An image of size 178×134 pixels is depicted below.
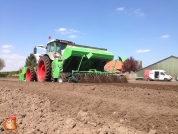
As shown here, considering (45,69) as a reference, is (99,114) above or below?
below

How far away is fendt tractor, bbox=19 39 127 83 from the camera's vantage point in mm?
9383

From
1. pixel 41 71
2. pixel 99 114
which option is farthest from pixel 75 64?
pixel 99 114

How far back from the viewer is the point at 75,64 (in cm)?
1032

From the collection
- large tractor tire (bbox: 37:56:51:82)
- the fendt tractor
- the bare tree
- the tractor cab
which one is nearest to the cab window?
the fendt tractor

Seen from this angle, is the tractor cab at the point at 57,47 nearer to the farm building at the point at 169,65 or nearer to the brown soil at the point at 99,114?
the brown soil at the point at 99,114

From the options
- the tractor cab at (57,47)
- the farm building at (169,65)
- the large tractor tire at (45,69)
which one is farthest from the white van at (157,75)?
the large tractor tire at (45,69)

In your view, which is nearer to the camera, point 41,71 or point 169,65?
point 41,71

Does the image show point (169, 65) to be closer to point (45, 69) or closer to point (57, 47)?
point (57, 47)

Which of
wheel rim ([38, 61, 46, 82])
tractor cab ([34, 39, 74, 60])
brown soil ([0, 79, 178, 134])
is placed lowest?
brown soil ([0, 79, 178, 134])

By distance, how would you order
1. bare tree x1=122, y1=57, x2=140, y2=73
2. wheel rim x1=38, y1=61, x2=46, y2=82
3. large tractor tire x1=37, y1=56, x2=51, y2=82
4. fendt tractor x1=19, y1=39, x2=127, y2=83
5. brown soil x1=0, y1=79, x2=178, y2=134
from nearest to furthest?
brown soil x1=0, y1=79, x2=178, y2=134 < fendt tractor x1=19, y1=39, x2=127, y2=83 < large tractor tire x1=37, y1=56, x2=51, y2=82 < wheel rim x1=38, y1=61, x2=46, y2=82 < bare tree x1=122, y1=57, x2=140, y2=73

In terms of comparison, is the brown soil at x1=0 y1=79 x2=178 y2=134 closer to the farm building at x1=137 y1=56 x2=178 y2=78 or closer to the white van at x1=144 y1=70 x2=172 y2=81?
the white van at x1=144 y1=70 x2=172 y2=81

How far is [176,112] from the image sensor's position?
3.47m

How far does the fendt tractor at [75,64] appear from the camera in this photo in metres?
9.38

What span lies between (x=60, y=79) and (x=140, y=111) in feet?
21.0
